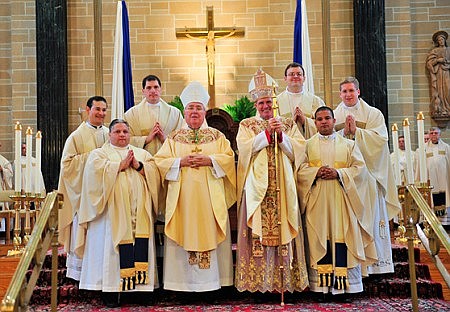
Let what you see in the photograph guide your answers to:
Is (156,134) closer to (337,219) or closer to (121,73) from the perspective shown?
(337,219)

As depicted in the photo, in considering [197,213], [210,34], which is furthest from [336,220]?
[210,34]

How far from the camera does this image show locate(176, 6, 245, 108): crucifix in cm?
1201

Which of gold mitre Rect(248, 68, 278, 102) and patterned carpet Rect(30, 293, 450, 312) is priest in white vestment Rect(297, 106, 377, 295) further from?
gold mitre Rect(248, 68, 278, 102)

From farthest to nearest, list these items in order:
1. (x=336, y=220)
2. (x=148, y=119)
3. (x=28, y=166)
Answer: (x=148, y=119) < (x=28, y=166) < (x=336, y=220)

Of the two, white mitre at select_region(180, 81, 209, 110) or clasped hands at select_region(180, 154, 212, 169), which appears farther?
white mitre at select_region(180, 81, 209, 110)

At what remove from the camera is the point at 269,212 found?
6.53 metres

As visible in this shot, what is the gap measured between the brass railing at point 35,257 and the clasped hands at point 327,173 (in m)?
2.46

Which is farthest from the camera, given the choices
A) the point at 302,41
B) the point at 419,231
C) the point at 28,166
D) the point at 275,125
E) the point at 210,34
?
the point at 210,34

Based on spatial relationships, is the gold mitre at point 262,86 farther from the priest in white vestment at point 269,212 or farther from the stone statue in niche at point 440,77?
the stone statue in niche at point 440,77

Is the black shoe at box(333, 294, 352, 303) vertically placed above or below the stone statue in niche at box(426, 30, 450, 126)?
below

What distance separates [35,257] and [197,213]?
204 centimetres

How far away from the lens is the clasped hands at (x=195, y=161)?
6.74 m

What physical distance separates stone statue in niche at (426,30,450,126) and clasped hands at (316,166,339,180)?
266 inches

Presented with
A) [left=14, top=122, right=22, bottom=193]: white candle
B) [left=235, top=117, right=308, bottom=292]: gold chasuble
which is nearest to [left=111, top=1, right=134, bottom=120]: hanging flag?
[left=14, top=122, right=22, bottom=193]: white candle
